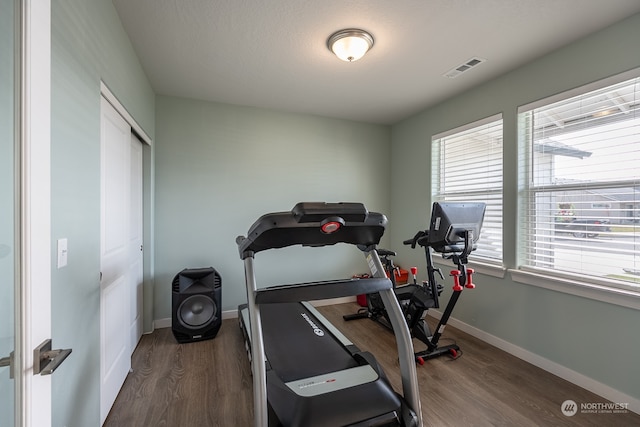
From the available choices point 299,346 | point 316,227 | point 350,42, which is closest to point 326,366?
point 299,346

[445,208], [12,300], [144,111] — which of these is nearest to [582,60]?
[445,208]

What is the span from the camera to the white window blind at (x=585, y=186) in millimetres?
1900

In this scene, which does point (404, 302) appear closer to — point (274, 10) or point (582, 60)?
point (582, 60)

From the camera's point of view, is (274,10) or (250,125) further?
(250,125)

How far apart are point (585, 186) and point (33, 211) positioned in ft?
10.4

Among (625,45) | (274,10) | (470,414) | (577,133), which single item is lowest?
(470,414)

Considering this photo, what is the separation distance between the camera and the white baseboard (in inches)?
73.5

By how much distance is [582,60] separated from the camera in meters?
2.10

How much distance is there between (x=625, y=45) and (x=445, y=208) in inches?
63.4

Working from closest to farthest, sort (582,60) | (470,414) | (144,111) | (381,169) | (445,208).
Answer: (470,414)
(582,60)
(445,208)
(144,111)
(381,169)

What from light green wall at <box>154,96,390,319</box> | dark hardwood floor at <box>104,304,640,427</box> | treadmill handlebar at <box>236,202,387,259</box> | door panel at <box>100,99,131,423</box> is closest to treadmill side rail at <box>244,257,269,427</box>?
treadmill handlebar at <box>236,202,387,259</box>

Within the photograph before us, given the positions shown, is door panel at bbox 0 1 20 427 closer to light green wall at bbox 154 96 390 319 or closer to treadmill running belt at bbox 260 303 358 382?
treadmill running belt at bbox 260 303 358 382

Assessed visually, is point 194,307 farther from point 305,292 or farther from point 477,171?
point 477,171

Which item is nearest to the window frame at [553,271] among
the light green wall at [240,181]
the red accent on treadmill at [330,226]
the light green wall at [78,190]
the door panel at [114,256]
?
the light green wall at [240,181]
